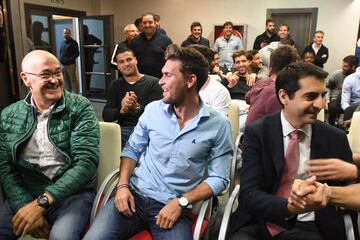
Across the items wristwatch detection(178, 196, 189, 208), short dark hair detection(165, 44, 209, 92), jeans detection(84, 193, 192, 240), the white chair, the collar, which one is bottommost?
jeans detection(84, 193, 192, 240)

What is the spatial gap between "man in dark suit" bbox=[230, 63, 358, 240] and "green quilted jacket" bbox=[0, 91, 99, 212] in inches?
31.4

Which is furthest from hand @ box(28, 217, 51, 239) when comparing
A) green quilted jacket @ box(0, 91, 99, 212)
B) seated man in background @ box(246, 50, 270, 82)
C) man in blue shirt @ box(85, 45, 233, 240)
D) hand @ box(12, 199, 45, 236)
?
seated man in background @ box(246, 50, 270, 82)

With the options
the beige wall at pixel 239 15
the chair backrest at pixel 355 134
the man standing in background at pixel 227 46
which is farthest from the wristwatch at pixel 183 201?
the beige wall at pixel 239 15

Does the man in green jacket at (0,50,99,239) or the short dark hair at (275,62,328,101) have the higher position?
the short dark hair at (275,62,328,101)

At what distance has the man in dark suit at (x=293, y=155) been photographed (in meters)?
1.42

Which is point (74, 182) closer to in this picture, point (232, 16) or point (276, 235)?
point (276, 235)

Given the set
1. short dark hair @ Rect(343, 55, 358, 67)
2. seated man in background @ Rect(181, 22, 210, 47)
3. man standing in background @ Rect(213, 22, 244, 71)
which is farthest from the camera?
man standing in background @ Rect(213, 22, 244, 71)

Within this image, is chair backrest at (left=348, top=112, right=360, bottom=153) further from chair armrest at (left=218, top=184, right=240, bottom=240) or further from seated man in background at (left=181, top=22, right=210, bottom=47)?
seated man in background at (left=181, top=22, right=210, bottom=47)

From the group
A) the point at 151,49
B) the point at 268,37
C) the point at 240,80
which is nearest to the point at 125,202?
the point at 151,49

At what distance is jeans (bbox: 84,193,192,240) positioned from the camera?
1412mm

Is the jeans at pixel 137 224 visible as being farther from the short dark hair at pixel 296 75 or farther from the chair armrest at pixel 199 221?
the short dark hair at pixel 296 75

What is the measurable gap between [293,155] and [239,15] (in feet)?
20.8

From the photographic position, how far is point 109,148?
70.9 inches

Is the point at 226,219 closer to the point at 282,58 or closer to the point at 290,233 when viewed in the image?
the point at 290,233
